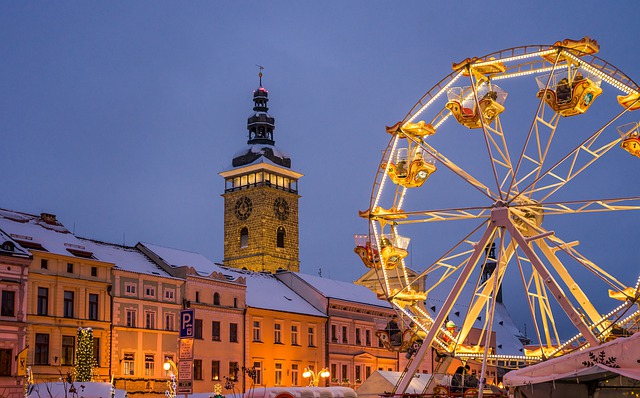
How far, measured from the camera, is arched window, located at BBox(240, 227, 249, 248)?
123 metres

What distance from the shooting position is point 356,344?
85.1 metres

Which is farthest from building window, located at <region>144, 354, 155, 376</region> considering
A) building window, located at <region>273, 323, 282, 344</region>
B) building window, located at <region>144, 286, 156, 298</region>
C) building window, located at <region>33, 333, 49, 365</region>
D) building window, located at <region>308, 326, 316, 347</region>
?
building window, located at <region>308, 326, 316, 347</region>

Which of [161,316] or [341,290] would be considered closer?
[161,316]

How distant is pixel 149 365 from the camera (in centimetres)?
6406

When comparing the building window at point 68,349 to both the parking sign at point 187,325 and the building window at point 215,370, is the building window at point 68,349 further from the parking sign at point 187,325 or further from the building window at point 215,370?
the parking sign at point 187,325

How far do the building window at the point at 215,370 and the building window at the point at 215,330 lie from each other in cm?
157

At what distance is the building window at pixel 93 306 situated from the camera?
60.6 meters

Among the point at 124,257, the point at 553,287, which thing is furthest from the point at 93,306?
the point at 553,287

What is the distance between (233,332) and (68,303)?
15.2m

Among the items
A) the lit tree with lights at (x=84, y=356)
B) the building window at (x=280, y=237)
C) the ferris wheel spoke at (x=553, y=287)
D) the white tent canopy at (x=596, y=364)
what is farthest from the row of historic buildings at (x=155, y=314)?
the building window at (x=280, y=237)

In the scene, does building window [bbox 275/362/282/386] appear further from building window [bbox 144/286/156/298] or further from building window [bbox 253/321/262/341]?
building window [bbox 144/286/156/298]

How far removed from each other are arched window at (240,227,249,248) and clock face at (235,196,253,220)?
143cm

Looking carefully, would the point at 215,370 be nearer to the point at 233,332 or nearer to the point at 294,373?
the point at 233,332

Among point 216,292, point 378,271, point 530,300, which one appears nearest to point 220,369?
point 216,292
